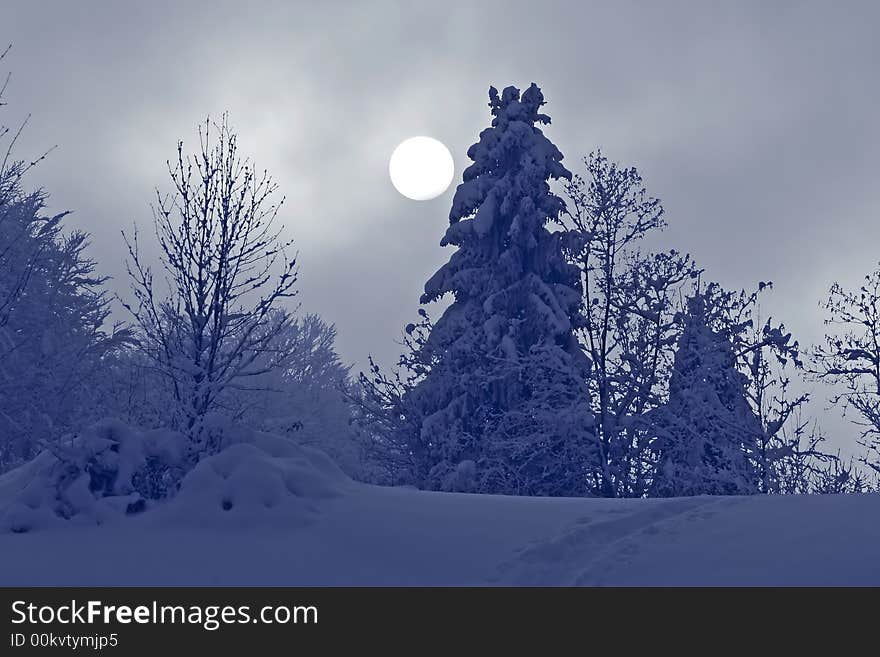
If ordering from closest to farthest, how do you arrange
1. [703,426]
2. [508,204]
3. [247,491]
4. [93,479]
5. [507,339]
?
[247,491] < [93,479] < [703,426] < [507,339] < [508,204]

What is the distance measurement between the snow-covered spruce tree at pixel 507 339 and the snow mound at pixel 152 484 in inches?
415

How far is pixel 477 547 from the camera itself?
7.47 meters

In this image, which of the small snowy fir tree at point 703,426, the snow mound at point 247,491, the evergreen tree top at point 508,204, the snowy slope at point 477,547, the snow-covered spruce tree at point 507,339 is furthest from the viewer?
the evergreen tree top at point 508,204

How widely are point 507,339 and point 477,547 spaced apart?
13.0m

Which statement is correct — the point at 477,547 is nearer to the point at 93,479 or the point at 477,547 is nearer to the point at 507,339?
the point at 93,479

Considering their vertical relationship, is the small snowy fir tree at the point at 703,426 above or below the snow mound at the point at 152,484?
above

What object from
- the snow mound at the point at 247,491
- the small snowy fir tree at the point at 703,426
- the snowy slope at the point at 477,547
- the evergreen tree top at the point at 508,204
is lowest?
the snowy slope at the point at 477,547

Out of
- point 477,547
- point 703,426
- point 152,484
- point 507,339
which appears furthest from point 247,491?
point 703,426

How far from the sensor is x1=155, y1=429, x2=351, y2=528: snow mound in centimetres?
812

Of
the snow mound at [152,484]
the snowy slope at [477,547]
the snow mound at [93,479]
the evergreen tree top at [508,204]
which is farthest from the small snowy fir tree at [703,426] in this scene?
the snow mound at [93,479]

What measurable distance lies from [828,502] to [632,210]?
43.7 ft

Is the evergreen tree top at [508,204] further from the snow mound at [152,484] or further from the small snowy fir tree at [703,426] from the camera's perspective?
the snow mound at [152,484]

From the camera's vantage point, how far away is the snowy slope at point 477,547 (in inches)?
265
